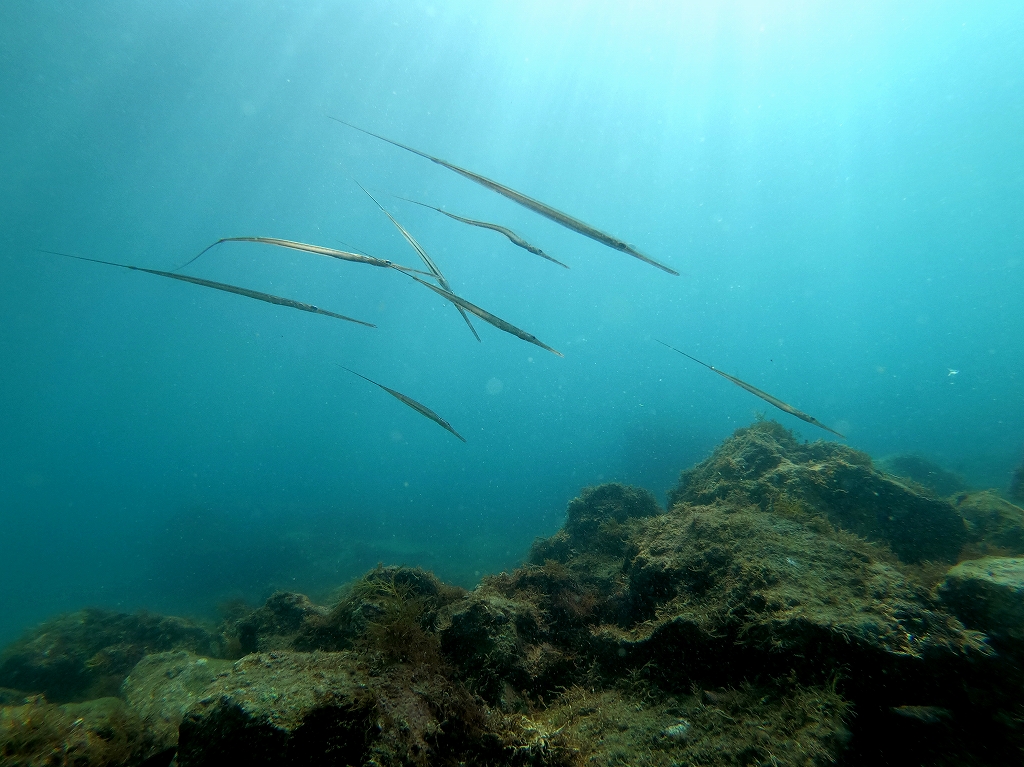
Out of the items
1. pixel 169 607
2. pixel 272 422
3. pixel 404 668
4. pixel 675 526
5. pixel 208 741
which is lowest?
pixel 169 607

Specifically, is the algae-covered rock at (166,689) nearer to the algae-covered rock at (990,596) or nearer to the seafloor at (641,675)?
the seafloor at (641,675)

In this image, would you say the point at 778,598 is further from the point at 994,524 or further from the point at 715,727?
the point at 994,524

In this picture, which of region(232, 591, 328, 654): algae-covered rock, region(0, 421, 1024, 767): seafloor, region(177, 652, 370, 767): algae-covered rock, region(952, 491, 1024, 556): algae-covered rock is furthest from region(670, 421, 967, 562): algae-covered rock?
region(232, 591, 328, 654): algae-covered rock

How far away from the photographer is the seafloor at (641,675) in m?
2.07

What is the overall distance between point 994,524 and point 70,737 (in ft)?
41.8

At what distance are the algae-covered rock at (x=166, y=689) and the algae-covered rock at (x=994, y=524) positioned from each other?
A: 1047cm

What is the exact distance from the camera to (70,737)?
8.95 feet

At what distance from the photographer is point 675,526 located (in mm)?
4199

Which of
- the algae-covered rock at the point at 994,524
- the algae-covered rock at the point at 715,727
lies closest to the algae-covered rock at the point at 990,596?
the algae-covered rock at the point at 715,727

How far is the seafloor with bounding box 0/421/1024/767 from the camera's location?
6.79 ft

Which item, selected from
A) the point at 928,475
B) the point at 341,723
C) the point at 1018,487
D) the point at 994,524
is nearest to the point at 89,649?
the point at 341,723

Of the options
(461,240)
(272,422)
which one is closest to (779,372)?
(461,240)

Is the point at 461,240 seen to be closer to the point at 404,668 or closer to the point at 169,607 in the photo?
→ the point at 169,607

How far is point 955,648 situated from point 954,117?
97.2m
